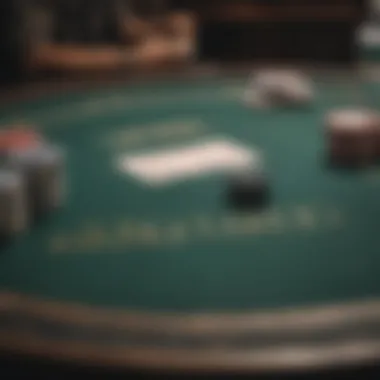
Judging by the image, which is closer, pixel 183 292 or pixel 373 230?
pixel 183 292

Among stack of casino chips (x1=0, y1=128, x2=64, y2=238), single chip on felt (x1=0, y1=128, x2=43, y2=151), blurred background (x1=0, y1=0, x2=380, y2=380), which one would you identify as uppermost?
stack of casino chips (x1=0, y1=128, x2=64, y2=238)

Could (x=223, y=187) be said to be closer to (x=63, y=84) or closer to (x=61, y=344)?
(x=61, y=344)

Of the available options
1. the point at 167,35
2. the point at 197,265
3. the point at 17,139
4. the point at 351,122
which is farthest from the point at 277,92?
the point at 167,35

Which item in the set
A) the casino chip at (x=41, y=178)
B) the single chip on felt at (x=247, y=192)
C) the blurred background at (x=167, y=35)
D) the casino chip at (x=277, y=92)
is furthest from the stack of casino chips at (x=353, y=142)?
the blurred background at (x=167, y=35)

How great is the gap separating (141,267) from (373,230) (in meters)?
0.49

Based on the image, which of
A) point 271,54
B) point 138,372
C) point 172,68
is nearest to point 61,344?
point 138,372

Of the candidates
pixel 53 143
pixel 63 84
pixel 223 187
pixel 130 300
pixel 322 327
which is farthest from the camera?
pixel 63 84

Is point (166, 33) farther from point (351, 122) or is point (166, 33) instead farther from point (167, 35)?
point (351, 122)

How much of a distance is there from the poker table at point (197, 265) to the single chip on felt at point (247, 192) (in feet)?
0.09

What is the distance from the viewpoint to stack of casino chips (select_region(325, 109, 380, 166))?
231cm

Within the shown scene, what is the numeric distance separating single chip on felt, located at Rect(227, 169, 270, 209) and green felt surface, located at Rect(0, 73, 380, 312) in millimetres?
33

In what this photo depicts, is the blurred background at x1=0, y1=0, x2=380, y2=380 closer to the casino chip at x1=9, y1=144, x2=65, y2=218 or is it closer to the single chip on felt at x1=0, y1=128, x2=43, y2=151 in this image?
the single chip on felt at x1=0, y1=128, x2=43, y2=151

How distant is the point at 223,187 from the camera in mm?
2131

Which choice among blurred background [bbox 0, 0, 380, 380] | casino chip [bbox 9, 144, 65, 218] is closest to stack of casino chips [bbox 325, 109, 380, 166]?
casino chip [bbox 9, 144, 65, 218]
